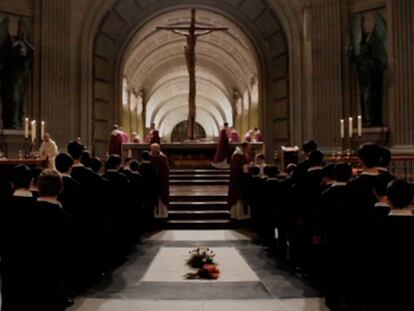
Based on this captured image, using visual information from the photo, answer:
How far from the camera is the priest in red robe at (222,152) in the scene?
1711 centimetres

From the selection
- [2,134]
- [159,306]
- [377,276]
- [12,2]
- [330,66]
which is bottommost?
[159,306]

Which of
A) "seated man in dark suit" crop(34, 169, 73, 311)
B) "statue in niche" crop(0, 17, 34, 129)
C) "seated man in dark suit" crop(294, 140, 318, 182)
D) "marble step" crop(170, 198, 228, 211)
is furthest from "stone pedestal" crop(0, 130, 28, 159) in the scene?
"seated man in dark suit" crop(34, 169, 73, 311)

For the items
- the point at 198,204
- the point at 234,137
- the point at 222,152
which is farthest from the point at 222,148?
the point at 198,204

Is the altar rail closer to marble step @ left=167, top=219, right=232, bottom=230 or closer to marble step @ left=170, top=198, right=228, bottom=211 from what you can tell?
marble step @ left=167, top=219, right=232, bottom=230

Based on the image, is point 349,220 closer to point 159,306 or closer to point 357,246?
point 357,246

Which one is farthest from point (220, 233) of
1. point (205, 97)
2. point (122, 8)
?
point (205, 97)

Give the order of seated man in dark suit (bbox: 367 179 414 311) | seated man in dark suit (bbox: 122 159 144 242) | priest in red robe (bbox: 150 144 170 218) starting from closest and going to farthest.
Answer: seated man in dark suit (bbox: 367 179 414 311)
seated man in dark suit (bbox: 122 159 144 242)
priest in red robe (bbox: 150 144 170 218)

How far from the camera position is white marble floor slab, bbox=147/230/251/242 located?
10.5 m

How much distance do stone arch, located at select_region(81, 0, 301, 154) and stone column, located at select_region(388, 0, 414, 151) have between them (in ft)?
17.8

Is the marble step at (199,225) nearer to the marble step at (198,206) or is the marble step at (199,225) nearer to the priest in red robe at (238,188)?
the priest in red robe at (238,188)

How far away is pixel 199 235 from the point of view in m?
11.0

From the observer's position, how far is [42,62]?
16062 millimetres

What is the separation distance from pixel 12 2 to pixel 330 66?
8.97 m

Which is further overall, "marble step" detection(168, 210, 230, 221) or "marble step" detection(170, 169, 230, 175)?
"marble step" detection(170, 169, 230, 175)
